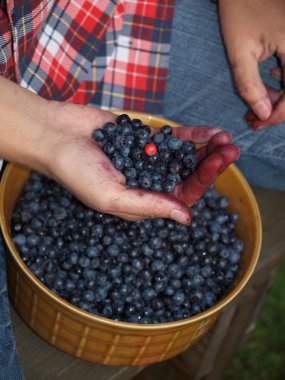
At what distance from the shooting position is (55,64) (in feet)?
4.13

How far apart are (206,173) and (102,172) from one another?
0.18 meters

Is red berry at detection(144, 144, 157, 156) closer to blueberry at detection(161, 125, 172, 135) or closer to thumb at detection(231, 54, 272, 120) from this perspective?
blueberry at detection(161, 125, 172, 135)

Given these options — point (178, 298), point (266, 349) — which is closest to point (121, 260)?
point (178, 298)

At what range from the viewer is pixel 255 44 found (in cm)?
134

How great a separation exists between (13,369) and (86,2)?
2.62ft

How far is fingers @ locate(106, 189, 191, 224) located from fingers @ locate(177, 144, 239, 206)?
0.07m

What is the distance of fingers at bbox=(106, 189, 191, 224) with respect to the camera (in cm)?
95

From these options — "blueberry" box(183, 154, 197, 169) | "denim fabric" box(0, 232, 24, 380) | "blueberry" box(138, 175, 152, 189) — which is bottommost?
"denim fabric" box(0, 232, 24, 380)

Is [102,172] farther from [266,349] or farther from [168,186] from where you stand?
[266,349]

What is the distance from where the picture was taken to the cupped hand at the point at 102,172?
37.7 inches

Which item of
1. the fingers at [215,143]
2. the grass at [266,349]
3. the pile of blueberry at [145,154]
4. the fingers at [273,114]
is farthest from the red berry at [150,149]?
the grass at [266,349]

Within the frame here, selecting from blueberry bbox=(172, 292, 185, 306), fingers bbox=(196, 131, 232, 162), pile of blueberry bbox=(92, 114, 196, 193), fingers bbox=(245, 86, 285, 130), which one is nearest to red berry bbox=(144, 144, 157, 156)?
pile of blueberry bbox=(92, 114, 196, 193)

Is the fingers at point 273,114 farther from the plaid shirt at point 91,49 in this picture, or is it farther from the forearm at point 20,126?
the forearm at point 20,126

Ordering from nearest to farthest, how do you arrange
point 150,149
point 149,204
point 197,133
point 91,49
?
point 149,204
point 150,149
point 197,133
point 91,49
